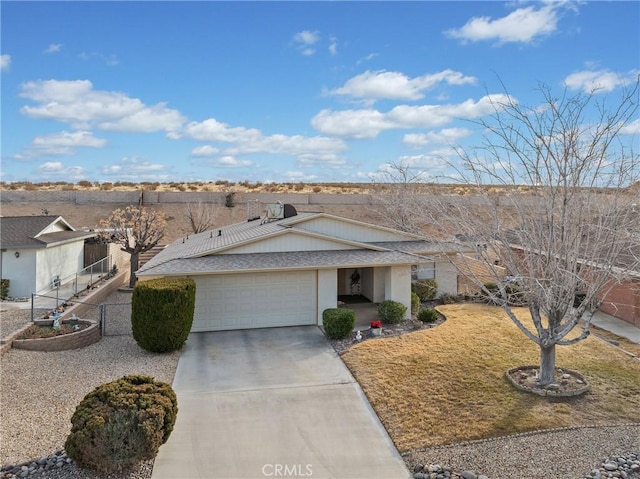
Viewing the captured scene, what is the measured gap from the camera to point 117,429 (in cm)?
701

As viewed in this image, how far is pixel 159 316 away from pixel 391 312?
8173mm

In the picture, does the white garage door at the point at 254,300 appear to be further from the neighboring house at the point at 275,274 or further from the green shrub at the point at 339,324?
the green shrub at the point at 339,324

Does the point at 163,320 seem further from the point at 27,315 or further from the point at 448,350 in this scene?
the point at 448,350

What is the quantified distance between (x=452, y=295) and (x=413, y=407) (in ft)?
40.9

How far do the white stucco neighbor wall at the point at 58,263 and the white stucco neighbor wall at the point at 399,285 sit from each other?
14690 mm

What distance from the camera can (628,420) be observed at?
928cm

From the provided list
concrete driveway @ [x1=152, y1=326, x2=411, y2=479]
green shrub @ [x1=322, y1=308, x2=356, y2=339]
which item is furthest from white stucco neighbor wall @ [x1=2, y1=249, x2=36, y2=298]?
green shrub @ [x1=322, y1=308, x2=356, y2=339]

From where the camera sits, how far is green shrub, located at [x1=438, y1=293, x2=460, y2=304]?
20.9 meters

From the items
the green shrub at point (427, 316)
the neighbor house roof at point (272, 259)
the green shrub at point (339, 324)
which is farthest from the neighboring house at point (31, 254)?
the green shrub at point (427, 316)

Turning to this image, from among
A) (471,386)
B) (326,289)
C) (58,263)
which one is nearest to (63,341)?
(326,289)

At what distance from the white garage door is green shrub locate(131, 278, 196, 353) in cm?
263

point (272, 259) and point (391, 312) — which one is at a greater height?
point (272, 259)

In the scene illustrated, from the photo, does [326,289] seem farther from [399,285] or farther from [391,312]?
[399,285]

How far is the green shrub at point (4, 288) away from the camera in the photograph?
18264mm
